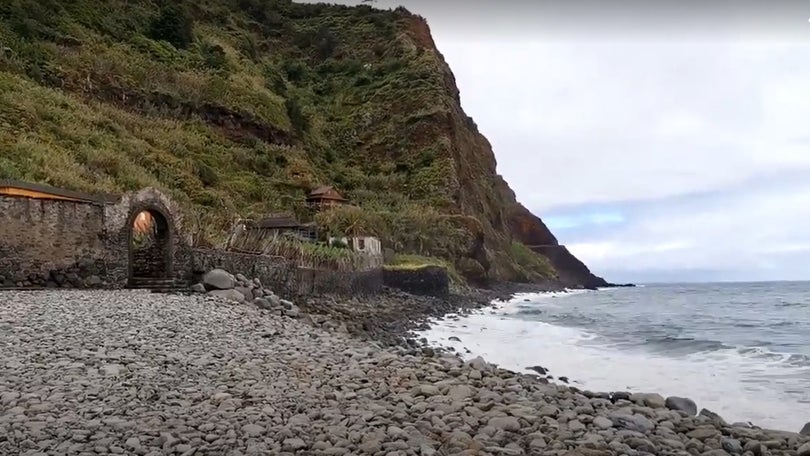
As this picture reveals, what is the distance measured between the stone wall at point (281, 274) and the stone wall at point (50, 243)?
7.89ft

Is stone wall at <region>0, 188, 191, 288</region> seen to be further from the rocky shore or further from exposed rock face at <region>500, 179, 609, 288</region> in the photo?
exposed rock face at <region>500, 179, 609, 288</region>

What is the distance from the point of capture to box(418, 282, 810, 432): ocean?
352 inches

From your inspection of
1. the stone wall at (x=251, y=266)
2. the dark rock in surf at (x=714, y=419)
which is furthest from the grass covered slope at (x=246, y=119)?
the dark rock in surf at (x=714, y=419)

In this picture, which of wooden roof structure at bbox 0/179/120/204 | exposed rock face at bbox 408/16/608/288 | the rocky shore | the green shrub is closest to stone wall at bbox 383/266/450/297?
exposed rock face at bbox 408/16/608/288

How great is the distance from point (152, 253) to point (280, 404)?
1187 centimetres

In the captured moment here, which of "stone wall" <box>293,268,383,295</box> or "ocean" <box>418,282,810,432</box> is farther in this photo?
"stone wall" <box>293,268,383,295</box>

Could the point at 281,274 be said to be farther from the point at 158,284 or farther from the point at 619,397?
the point at 619,397

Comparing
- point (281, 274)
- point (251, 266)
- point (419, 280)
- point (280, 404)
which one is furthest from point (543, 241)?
point (280, 404)

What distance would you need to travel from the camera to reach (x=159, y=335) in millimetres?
8469

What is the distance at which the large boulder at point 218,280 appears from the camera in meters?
14.9

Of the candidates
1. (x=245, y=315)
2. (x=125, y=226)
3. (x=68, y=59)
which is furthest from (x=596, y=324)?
(x=68, y=59)

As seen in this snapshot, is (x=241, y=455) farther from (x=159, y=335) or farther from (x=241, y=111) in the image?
(x=241, y=111)

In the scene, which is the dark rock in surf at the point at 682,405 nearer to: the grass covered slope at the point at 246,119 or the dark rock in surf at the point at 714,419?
the dark rock in surf at the point at 714,419

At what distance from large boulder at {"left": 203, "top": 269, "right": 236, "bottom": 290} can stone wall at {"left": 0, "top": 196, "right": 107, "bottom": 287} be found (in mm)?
2368
